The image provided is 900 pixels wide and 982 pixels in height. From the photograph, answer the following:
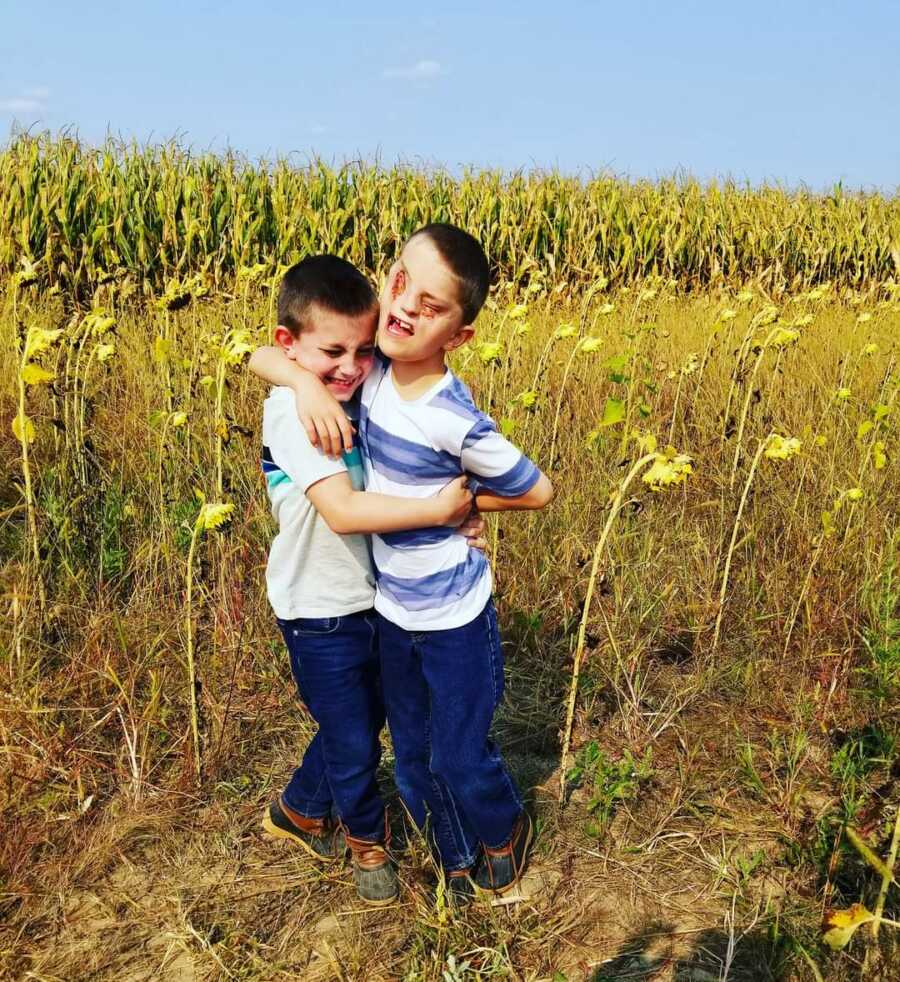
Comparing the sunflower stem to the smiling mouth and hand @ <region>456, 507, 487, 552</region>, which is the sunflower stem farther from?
the smiling mouth

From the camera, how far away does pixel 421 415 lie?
1.51 metres

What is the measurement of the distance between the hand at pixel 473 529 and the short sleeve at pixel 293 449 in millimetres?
239

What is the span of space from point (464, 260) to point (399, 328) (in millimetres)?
153

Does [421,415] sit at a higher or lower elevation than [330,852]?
higher

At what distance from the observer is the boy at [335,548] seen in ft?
4.92

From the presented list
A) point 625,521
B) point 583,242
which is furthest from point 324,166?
point 625,521

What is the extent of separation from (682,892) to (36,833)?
1.36 metres

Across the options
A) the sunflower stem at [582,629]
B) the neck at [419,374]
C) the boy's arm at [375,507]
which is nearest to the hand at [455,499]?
the boy's arm at [375,507]

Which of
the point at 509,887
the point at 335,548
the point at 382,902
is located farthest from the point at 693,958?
the point at 335,548

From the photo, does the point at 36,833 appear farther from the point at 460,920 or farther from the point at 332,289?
the point at 332,289

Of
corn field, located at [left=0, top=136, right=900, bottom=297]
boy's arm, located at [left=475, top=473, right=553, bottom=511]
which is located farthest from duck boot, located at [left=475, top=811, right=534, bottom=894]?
corn field, located at [left=0, top=136, right=900, bottom=297]

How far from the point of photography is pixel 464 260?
1462mm

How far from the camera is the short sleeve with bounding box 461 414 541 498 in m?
1.48

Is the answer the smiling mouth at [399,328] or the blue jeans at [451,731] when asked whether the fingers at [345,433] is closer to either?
the smiling mouth at [399,328]
